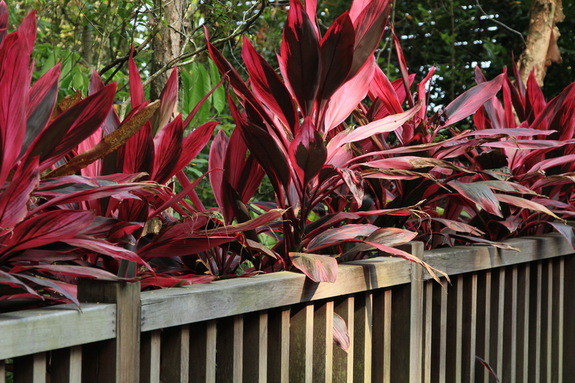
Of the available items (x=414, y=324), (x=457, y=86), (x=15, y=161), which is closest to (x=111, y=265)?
(x=15, y=161)

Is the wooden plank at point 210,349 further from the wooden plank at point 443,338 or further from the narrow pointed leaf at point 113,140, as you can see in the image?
the wooden plank at point 443,338

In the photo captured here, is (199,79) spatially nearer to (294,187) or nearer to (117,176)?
(294,187)

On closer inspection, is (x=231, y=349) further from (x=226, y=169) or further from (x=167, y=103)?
(x=167, y=103)

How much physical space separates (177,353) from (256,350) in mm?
247

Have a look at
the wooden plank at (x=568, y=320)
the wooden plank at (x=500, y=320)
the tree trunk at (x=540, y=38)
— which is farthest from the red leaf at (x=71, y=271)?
the tree trunk at (x=540, y=38)

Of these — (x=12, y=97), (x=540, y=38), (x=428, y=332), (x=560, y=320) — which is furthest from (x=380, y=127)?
(x=540, y=38)

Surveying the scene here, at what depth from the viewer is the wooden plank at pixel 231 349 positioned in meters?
1.62

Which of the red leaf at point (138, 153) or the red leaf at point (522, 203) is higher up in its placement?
the red leaf at point (138, 153)

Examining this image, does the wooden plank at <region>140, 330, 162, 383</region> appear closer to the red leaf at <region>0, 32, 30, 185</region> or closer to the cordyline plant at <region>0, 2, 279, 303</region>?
the cordyline plant at <region>0, 2, 279, 303</region>

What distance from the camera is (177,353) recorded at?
1500 mm

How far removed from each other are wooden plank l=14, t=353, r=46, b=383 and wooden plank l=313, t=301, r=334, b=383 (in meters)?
0.83

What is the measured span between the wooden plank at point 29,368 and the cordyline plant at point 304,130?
657mm

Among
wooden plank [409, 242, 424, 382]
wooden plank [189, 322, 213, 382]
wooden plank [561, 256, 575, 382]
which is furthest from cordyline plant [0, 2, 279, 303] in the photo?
wooden plank [561, 256, 575, 382]

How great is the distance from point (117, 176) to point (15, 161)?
0.79 ft
